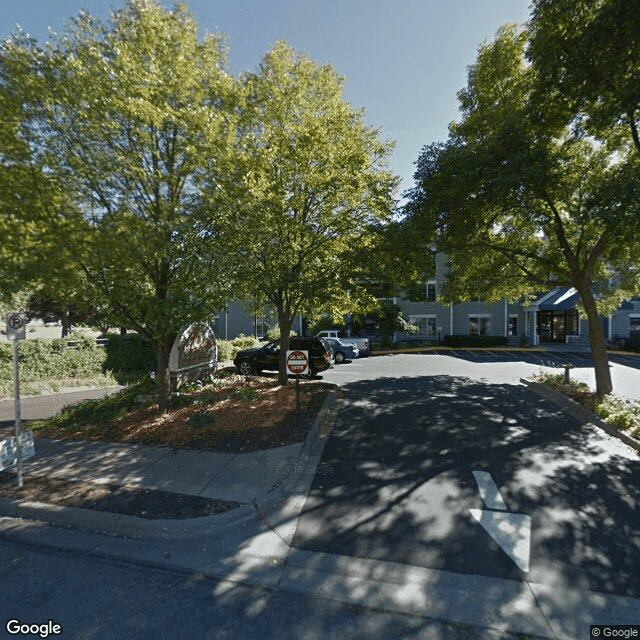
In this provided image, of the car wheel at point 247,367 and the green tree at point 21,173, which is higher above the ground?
the green tree at point 21,173

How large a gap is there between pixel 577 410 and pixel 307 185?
8.91 m

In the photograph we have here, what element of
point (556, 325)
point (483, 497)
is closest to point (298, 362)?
point (483, 497)

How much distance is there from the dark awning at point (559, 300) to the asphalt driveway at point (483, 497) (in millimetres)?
20203

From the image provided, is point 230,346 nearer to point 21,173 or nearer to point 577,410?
point 21,173

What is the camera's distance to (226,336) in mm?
34344

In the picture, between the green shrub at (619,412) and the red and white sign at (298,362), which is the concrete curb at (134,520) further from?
the green shrub at (619,412)

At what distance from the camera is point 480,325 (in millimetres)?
27906

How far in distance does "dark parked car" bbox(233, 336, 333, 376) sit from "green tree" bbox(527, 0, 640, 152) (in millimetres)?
10571

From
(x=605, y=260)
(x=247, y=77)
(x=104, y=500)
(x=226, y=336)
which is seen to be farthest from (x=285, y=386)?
(x=226, y=336)

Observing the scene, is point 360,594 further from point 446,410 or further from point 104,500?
point 446,410

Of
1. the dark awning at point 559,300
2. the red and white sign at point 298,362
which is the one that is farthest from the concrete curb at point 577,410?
the dark awning at point 559,300

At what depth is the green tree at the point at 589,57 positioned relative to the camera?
5.48 metres

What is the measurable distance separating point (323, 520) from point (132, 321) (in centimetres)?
554

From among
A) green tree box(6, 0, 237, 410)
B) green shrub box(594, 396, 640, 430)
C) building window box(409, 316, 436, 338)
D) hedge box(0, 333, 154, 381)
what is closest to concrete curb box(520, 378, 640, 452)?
green shrub box(594, 396, 640, 430)
